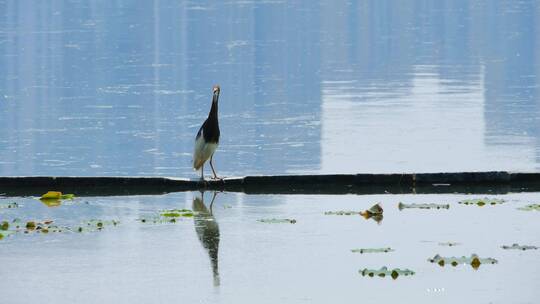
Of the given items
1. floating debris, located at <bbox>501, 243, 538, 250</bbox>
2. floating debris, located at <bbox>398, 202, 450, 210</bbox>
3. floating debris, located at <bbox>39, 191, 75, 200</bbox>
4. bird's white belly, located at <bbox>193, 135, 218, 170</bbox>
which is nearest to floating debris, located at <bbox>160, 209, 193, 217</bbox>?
floating debris, located at <bbox>39, 191, 75, 200</bbox>

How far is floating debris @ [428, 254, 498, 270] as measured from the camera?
14.3m

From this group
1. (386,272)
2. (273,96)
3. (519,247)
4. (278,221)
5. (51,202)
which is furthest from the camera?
(273,96)

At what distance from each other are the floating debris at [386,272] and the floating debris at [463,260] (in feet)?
1.84

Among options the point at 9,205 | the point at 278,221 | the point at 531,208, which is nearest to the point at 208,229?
the point at 278,221

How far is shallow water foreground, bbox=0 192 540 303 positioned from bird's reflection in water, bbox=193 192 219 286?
0.07 ft

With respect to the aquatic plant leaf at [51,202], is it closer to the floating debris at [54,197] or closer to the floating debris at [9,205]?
the floating debris at [54,197]

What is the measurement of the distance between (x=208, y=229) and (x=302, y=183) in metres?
3.63

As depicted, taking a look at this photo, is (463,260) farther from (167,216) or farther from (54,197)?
(54,197)

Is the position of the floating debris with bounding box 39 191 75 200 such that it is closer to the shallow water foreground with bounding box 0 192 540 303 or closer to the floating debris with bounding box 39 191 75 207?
the floating debris with bounding box 39 191 75 207

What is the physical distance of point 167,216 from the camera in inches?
687

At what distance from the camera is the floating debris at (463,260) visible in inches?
563

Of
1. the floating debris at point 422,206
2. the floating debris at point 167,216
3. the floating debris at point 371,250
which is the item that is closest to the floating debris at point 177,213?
the floating debris at point 167,216

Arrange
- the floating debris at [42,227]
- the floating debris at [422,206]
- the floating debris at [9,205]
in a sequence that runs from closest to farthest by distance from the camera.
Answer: the floating debris at [42,227] → the floating debris at [422,206] → the floating debris at [9,205]

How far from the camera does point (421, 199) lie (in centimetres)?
1892
